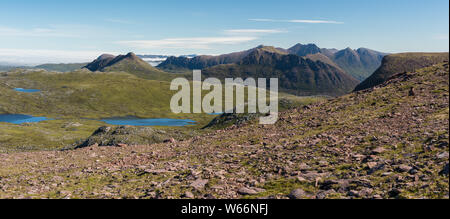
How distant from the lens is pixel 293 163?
21.0 m

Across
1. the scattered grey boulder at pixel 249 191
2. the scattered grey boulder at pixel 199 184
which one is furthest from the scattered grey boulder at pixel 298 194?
the scattered grey boulder at pixel 199 184

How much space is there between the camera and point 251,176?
19641 mm

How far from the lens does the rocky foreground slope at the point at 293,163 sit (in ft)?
52.0

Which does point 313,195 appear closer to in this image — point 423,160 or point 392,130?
point 423,160

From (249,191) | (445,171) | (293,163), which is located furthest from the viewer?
(293,163)

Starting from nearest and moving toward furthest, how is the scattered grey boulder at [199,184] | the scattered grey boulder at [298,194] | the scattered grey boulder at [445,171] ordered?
the scattered grey boulder at [445,171]
the scattered grey boulder at [298,194]
the scattered grey boulder at [199,184]

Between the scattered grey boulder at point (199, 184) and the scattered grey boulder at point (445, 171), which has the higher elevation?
the scattered grey boulder at point (445, 171)

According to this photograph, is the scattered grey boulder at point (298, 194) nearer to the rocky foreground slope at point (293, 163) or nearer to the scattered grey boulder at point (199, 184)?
the rocky foreground slope at point (293, 163)

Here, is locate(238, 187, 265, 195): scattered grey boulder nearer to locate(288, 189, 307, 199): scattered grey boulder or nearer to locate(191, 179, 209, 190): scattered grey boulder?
locate(288, 189, 307, 199): scattered grey boulder

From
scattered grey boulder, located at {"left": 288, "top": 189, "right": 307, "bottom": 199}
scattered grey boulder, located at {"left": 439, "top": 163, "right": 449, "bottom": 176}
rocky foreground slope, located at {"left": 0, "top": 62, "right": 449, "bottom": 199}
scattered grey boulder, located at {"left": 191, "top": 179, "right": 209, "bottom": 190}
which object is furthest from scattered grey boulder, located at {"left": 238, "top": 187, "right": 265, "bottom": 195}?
scattered grey boulder, located at {"left": 439, "top": 163, "right": 449, "bottom": 176}

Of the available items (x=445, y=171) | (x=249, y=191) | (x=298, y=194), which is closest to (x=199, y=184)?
(x=249, y=191)

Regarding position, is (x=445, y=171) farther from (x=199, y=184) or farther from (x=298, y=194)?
(x=199, y=184)
